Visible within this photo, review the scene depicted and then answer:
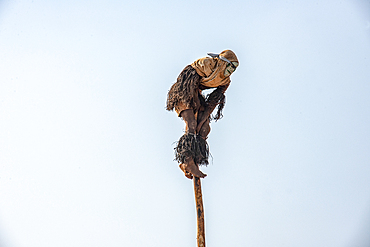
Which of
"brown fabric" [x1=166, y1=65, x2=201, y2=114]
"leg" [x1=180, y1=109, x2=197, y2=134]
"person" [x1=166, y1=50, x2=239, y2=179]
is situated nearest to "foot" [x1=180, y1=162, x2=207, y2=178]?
"person" [x1=166, y1=50, x2=239, y2=179]

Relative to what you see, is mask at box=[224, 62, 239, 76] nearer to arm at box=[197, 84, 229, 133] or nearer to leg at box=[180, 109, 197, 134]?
arm at box=[197, 84, 229, 133]

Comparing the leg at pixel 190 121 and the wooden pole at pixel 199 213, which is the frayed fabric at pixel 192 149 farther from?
the wooden pole at pixel 199 213

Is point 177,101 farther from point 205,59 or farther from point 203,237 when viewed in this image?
point 203,237

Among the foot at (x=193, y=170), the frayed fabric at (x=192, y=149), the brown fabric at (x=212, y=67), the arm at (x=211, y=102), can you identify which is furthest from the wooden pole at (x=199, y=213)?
the brown fabric at (x=212, y=67)

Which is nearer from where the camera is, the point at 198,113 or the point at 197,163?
the point at 197,163

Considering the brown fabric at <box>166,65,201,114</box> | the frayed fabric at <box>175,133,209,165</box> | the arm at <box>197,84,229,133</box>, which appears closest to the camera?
the frayed fabric at <box>175,133,209,165</box>

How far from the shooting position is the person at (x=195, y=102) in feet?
13.9

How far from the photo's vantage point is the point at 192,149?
13.9ft

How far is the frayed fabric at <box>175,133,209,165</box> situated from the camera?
4.23m

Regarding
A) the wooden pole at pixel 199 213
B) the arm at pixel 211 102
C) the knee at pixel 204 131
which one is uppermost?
the arm at pixel 211 102

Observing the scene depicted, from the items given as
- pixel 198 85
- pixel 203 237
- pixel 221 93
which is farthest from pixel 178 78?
pixel 203 237

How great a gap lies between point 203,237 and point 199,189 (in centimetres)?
50

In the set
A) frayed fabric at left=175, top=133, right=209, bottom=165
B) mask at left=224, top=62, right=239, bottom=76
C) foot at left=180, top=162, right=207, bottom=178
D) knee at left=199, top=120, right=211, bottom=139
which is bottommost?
foot at left=180, top=162, right=207, bottom=178

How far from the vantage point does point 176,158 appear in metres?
4.32
